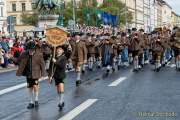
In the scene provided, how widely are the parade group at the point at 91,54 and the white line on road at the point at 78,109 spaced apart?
1.63ft

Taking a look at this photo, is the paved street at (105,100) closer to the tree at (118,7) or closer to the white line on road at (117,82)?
the white line on road at (117,82)

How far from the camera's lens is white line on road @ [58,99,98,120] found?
11961mm

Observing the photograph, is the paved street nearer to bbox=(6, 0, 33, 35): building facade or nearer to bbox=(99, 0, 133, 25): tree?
bbox=(99, 0, 133, 25): tree

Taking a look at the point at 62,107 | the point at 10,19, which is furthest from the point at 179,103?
the point at 10,19

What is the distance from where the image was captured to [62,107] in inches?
527

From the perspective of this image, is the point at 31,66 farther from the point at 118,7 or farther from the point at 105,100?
the point at 118,7

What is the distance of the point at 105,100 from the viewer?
14.6m

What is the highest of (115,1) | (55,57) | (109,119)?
(115,1)

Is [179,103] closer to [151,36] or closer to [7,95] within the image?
[7,95]

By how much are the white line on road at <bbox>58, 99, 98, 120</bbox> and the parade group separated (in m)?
0.50

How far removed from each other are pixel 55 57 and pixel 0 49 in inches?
610

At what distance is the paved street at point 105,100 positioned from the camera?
12195 mm

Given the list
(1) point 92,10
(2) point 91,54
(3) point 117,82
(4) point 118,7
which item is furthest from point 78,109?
(4) point 118,7

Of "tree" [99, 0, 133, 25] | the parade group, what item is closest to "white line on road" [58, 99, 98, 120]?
the parade group
